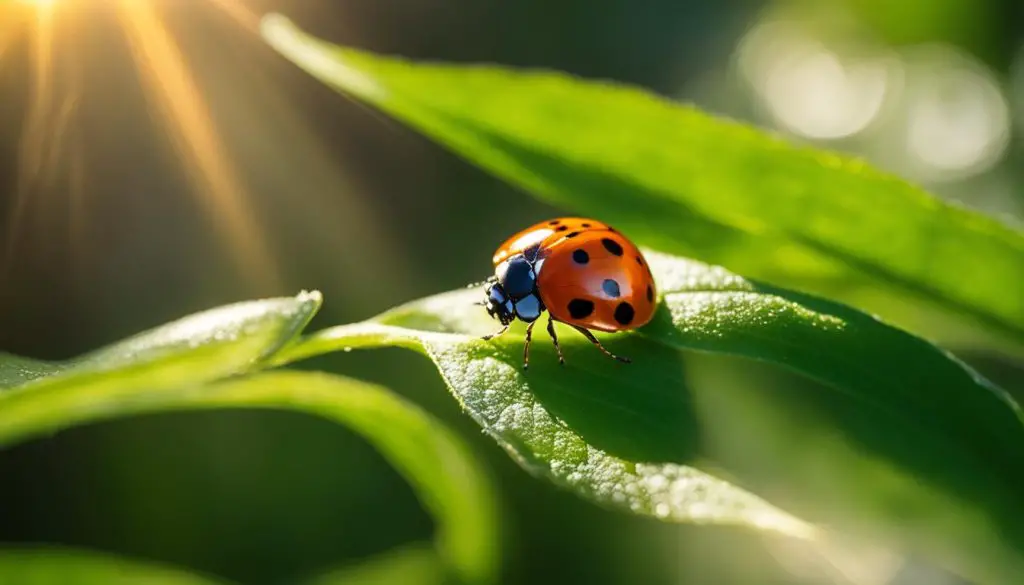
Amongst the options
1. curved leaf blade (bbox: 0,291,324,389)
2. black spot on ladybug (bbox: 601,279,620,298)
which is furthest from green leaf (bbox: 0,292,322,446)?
black spot on ladybug (bbox: 601,279,620,298)

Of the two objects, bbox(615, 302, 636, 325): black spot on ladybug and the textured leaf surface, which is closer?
the textured leaf surface

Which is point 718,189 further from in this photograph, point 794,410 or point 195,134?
point 195,134

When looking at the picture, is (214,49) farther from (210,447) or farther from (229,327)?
(229,327)

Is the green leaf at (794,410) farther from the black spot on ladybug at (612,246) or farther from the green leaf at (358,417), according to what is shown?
the black spot on ladybug at (612,246)

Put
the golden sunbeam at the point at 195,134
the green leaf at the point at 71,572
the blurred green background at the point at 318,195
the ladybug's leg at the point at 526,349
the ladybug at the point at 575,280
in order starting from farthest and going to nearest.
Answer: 1. the golden sunbeam at the point at 195,134
2. the blurred green background at the point at 318,195
3. the ladybug at the point at 575,280
4. the green leaf at the point at 71,572
5. the ladybug's leg at the point at 526,349

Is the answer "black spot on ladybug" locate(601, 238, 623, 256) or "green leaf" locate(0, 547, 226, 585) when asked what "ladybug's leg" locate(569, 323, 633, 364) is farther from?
"green leaf" locate(0, 547, 226, 585)

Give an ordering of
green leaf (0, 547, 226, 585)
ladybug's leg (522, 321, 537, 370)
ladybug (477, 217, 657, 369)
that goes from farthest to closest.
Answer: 1. ladybug (477, 217, 657, 369)
2. green leaf (0, 547, 226, 585)
3. ladybug's leg (522, 321, 537, 370)

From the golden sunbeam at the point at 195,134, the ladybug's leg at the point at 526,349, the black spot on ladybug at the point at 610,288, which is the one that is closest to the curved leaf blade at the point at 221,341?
the ladybug's leg at the point at 526,349
